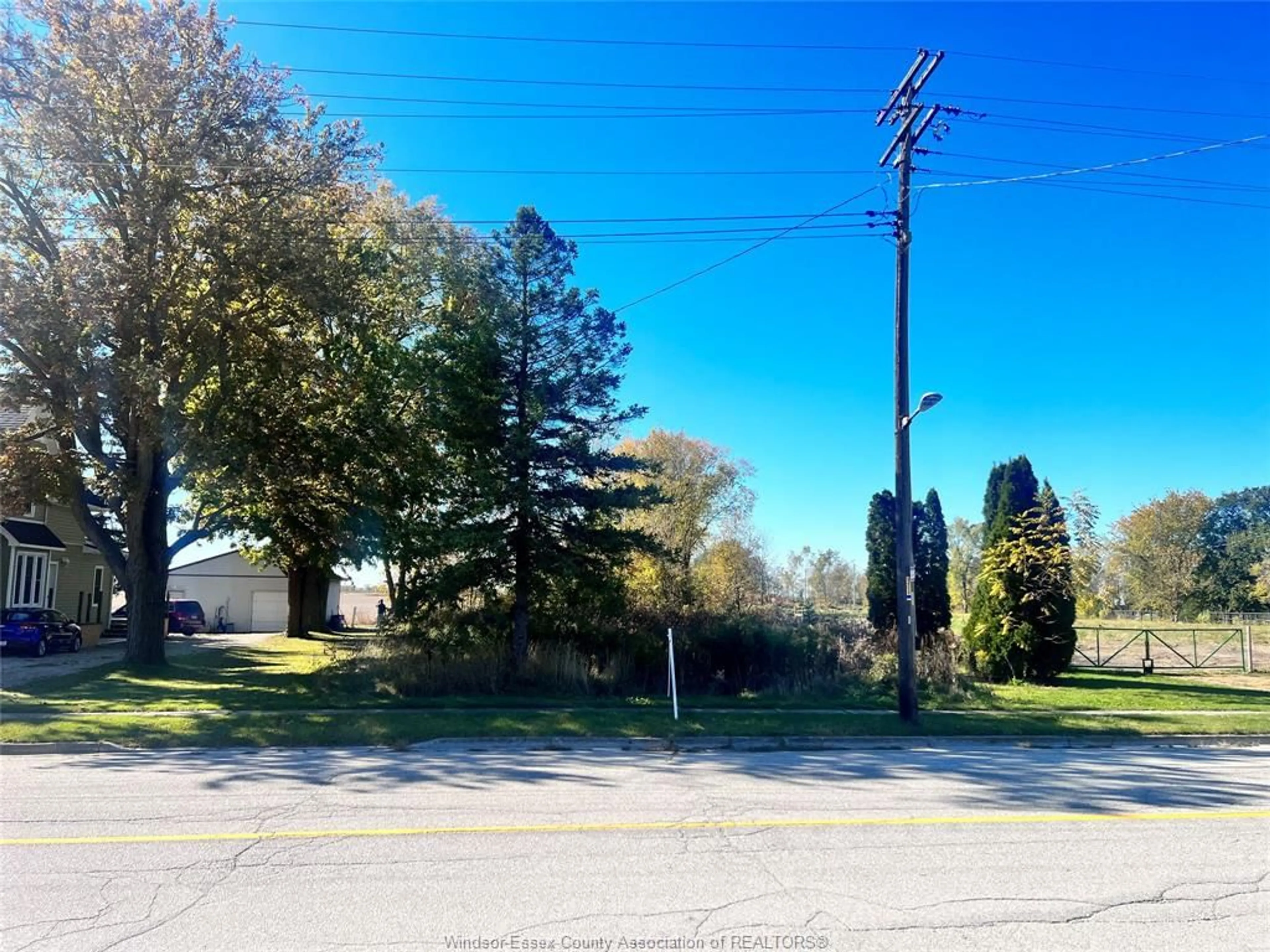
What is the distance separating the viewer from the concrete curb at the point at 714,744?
11.2 meters

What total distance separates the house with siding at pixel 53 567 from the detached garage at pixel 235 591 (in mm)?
11042

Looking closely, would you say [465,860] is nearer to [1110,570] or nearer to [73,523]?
[73,523]

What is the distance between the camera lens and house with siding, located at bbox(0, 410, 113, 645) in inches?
1132

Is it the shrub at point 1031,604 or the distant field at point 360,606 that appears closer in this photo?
the shrub at point 1031,604

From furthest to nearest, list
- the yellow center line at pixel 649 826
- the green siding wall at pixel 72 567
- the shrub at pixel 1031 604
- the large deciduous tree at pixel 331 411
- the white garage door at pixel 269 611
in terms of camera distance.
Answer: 1. the white garage door at pixel 269 611
2. the green siding wall at pixel 72 567
3. the shrub at pixel 1031 604
4. the large deciduous tree at pixel 331 411
5. the yellow center line at pixel 649 826

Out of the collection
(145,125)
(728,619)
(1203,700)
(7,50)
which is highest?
(7,50)

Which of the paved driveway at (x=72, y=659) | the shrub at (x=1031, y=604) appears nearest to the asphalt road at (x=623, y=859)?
the paved driveway at (x=72, y=659)

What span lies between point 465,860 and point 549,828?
104cm

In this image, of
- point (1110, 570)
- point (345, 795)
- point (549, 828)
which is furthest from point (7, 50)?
point (1110, 570)

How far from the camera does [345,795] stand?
8.05 metres

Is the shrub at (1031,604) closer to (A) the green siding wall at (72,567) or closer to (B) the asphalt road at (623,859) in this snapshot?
(B) the asphalt road at (623,859)

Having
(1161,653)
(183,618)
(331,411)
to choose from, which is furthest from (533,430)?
(183,618)

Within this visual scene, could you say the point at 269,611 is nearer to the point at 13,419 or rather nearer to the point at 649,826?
the point at 13,419

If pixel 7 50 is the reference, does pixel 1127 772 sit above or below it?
below
